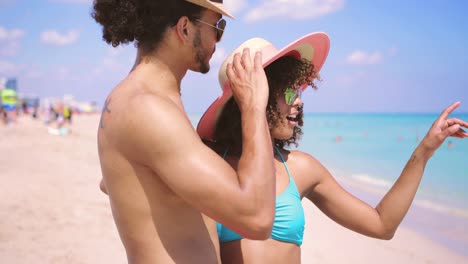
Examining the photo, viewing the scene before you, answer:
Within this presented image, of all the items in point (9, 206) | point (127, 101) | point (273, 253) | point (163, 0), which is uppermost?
point (163, 0)

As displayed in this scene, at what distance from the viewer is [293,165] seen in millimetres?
2340

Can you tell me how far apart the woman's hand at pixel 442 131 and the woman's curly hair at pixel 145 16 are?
1309mm

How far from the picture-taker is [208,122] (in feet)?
7.70

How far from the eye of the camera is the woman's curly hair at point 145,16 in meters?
1.65

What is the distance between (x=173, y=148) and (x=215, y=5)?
609 millimetres

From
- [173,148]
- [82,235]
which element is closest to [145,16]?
[173,148]

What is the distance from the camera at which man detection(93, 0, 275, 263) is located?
1.44 meters

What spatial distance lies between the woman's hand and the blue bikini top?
2.32 feet

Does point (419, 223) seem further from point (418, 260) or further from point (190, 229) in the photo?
point (190, 229)

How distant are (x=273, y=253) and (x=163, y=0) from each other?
49.2 inches

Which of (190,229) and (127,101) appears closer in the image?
(127,101)

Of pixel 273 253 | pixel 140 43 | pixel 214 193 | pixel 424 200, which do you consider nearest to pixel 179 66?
pixel 140 43

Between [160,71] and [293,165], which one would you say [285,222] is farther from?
[160,71]

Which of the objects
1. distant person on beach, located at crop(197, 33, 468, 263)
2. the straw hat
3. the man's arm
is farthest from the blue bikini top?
the straw hat
